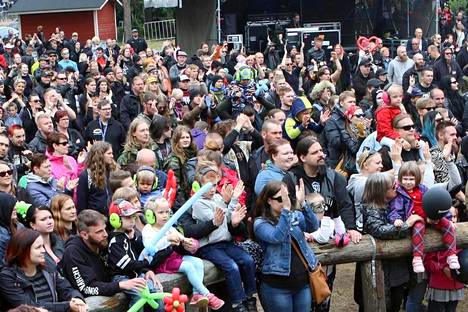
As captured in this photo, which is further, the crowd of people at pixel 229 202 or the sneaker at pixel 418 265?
the sneaker at pixel 418 265

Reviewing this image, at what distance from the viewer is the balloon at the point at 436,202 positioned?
627cm

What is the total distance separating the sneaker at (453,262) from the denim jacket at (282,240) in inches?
49.9

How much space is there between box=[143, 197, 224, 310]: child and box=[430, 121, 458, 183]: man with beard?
128 inches

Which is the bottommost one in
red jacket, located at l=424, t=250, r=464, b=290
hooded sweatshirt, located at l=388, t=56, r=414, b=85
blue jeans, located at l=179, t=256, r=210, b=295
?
red jacket, located at l=424, t=250, r=464, b=290

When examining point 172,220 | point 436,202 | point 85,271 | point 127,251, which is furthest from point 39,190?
point 436,202

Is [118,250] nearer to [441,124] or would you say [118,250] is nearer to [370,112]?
[441,124]

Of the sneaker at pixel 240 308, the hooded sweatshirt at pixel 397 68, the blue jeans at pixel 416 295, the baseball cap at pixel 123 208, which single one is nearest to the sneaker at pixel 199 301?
the sneaker at pixel 240 308

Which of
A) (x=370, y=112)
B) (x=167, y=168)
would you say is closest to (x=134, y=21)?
(x=370, y=112)

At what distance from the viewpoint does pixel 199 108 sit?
9688 millimetres

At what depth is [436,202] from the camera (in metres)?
6.29

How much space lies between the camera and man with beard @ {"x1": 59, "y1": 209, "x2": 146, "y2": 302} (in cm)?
517

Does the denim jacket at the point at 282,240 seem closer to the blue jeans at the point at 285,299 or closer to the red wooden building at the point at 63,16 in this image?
the blue jeans at the point at 285,299

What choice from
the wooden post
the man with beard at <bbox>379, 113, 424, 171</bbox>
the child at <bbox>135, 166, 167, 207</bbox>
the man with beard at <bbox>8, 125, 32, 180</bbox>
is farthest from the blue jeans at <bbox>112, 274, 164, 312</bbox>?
the man with beard at <bbox>8, 125, 32, 180</bbox>

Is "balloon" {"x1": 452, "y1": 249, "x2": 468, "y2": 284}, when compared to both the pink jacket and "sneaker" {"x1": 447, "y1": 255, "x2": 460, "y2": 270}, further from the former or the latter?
the pink jacket
